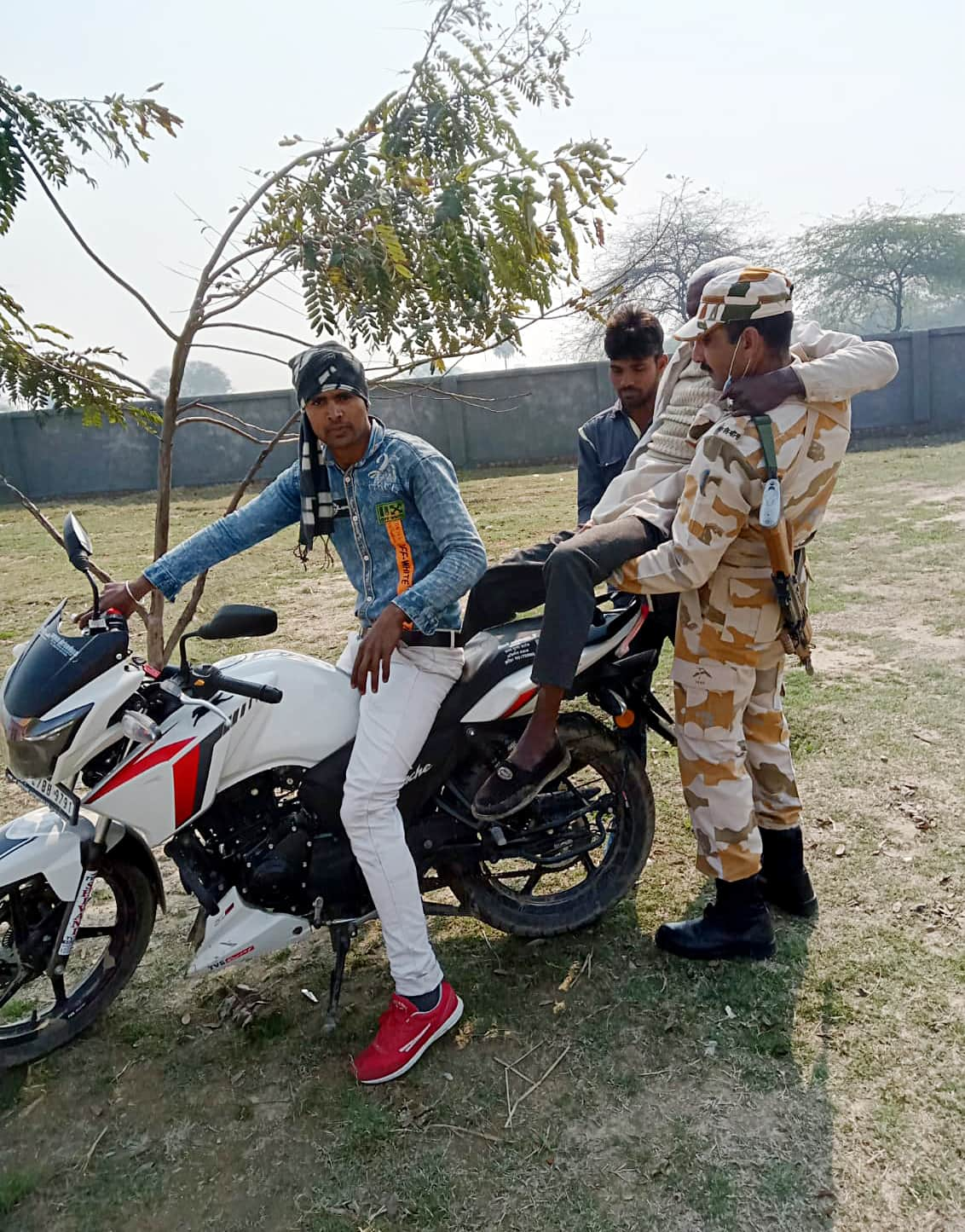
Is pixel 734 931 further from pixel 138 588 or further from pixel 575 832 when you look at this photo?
pixel 138 588

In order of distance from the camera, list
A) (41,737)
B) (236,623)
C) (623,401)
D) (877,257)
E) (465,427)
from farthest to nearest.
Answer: (877,257)
(465,427)
(623,401)
(236,623)
(41,737)

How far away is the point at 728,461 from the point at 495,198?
1.28m

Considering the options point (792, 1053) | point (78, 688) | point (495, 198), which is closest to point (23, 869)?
point (78, 688)

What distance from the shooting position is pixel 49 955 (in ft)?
8.49

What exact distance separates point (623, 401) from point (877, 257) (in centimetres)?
3237

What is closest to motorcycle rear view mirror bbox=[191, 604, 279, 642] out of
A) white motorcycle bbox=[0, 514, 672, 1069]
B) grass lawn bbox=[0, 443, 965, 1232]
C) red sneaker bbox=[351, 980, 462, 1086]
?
white motorcycle bbox=[0, 514, 672, 1069]

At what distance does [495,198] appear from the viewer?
3072mm

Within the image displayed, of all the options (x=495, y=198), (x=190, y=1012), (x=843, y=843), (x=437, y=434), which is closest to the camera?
(x=190, y=1012)

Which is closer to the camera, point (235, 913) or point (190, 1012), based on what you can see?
point (235, 913)

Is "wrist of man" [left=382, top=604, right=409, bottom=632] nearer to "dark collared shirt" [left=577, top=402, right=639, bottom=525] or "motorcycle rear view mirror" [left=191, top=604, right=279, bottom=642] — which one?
"motorcycle rear view mirror" [left=191, top=604, right=279, bottom=642]

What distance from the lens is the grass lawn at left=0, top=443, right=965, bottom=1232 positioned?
84.7 inches

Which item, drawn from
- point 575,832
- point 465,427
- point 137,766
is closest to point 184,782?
point 137,766

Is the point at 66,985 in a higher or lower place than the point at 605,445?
lower

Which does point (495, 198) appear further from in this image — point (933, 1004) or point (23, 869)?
point (933, 1004)
